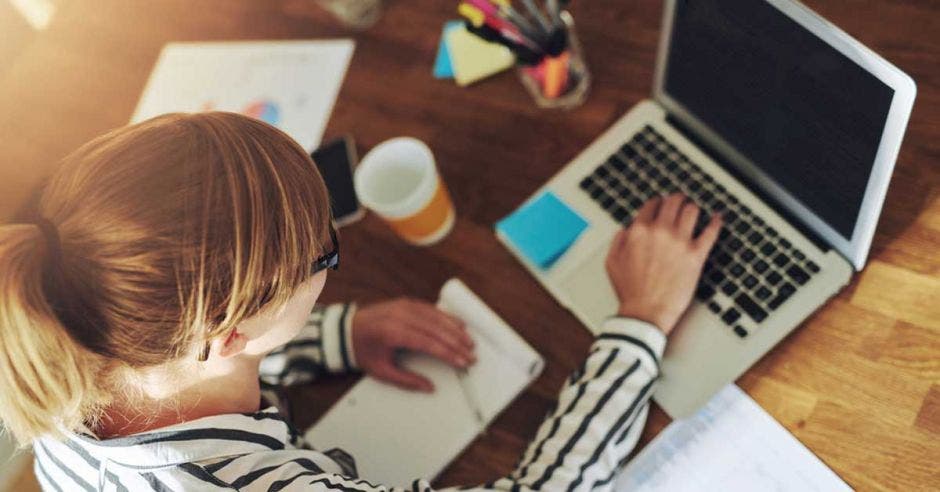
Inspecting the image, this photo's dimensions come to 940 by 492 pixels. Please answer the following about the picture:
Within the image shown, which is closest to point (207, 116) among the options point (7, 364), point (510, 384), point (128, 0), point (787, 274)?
point (7, 364)

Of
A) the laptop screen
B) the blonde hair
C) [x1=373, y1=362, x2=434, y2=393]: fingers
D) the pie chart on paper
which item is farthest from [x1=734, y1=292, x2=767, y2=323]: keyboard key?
the pie chart on paper

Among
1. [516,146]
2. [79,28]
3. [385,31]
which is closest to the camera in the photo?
[516,146]

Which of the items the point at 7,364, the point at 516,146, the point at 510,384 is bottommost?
the point at 510,384

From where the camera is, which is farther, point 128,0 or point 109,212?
point 128,0

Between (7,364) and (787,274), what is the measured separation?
708 millimetres

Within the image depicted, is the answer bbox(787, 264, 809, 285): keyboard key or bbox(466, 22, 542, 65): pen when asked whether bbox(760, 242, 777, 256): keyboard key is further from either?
bbox(466, 22, 542, 65): pen

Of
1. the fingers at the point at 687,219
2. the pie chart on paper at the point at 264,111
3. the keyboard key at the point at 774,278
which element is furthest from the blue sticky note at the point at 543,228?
the pie chart on paper at the point at 264,111

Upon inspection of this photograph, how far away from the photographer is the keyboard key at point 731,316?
83cm

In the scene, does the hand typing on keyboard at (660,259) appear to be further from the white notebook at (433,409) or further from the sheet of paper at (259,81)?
the sheet of paper at (259,81)

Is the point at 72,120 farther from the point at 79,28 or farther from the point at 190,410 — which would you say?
the point at 190,410

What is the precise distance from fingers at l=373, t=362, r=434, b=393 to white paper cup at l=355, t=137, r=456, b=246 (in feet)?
0.57

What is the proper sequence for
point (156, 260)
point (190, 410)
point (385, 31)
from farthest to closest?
1. point (385, 31)
2. point (190, 410)
3. point (156, 260)

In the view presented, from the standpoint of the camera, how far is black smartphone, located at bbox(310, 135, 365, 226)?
1082mm

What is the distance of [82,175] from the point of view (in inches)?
24.4
